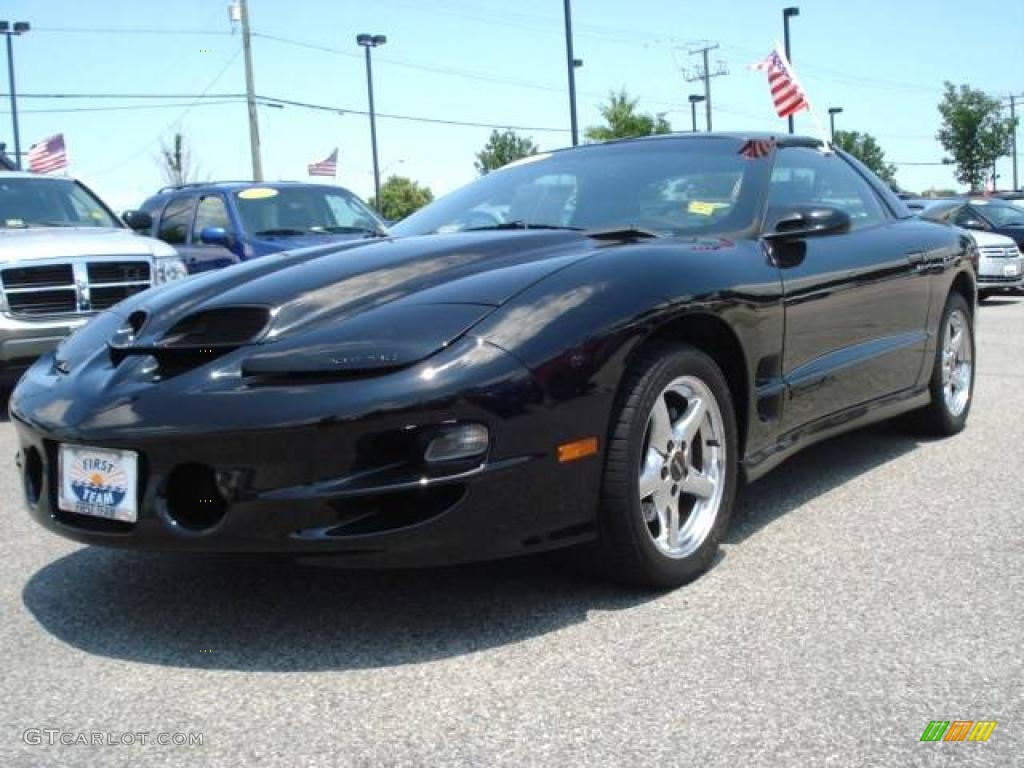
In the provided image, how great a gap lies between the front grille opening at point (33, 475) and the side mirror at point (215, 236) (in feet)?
21.7

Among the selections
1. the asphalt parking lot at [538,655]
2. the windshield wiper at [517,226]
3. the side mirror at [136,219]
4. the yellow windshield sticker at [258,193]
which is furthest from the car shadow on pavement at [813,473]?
the yellow windshield sticker at [258,193]

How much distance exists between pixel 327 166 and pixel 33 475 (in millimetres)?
26916

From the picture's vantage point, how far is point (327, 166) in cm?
2917

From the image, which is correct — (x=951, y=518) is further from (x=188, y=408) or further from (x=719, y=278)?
(x=188, y=408)

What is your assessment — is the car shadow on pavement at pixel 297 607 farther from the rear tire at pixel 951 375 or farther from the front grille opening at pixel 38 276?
the front grille opening at pixel 38 276

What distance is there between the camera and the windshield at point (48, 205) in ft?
26.5

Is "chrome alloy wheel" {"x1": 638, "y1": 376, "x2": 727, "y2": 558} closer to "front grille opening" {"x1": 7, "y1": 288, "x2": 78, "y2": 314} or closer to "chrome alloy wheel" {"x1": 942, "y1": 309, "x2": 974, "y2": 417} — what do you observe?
"chrome alloy wheel" {"x1": 942, "y1": 309, "x2": 974, "y2": 417}

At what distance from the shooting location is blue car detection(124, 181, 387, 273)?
387 inches

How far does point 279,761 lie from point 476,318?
45.6 inches

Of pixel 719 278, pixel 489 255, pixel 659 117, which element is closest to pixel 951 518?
pixel 719 278

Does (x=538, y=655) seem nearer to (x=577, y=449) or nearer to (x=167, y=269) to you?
(x=577, y=449)

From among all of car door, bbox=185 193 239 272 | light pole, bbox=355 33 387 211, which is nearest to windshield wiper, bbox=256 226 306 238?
car door, bbox=185 193 239 272

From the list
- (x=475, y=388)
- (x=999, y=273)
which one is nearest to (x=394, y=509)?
(x=475, y=388)

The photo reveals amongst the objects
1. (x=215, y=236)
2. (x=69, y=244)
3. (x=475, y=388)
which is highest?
(x=215, y=236)
